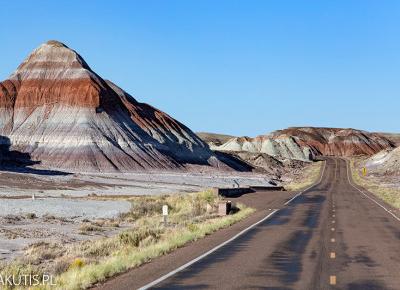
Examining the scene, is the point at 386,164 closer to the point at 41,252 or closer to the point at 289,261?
the point at 41,252

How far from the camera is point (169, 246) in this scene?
61.1 feet

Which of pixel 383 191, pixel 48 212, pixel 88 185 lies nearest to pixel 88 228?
pixel 48 212

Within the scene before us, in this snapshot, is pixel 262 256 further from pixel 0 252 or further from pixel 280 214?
pixel 280 214

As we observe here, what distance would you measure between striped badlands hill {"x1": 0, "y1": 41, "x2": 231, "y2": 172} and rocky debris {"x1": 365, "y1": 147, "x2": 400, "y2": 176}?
32.0 metres

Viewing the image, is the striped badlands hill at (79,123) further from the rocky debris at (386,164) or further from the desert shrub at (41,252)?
the desert shrub at (41,252)

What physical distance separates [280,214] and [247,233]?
38.7 ft

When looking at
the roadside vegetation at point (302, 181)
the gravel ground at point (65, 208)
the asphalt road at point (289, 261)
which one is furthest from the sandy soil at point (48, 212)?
the roadside vegetation at point (302, 181)

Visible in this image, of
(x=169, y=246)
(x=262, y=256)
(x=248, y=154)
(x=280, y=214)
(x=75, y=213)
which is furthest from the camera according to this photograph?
(x=248, y=154)

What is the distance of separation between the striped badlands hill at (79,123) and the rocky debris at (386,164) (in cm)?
3205

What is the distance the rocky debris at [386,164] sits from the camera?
371ft

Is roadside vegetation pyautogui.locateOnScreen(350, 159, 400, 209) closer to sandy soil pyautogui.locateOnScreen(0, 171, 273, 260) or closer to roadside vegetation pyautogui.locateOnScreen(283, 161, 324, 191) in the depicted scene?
roadside vegetation pyautogui.locateOnScreen(283, 161, 324, 191)

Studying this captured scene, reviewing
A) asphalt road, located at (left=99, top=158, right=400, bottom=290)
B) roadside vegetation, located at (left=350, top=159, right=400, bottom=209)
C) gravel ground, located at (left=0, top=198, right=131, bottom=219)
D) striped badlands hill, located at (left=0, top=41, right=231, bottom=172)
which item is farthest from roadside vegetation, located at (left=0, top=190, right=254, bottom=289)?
striped badlands hill, located at (left=0, top=41, right=231, bottom=172)

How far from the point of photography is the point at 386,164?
4798 inches

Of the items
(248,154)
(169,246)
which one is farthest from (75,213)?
(248,154)
